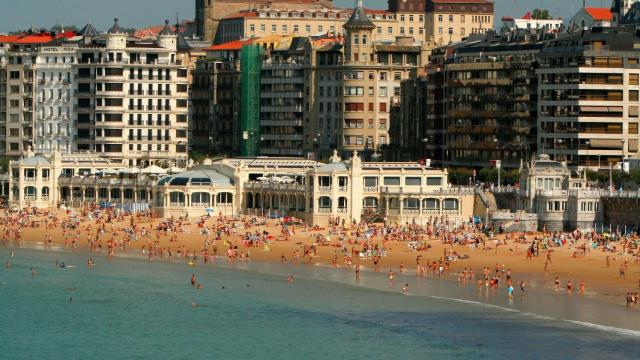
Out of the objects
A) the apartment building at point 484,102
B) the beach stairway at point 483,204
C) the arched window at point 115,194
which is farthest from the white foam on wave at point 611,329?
the apartment building at point 484,102

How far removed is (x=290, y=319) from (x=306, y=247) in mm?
29094

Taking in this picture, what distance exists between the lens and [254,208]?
151375 mm

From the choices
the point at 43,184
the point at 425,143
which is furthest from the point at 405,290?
the point at 425,143

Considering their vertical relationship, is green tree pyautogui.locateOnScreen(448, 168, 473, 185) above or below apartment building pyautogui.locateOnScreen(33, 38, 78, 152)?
below

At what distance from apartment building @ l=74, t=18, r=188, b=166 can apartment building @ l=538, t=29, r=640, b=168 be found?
4545 centimetres

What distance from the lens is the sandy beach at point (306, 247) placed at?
377 feet

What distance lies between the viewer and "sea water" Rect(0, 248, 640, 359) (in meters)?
92.0

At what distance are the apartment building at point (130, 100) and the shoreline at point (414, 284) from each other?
5145cm

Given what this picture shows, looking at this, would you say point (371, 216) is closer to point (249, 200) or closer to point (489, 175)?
point (249, 200)

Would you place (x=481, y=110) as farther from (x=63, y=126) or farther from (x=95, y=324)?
(x=95, y=324)

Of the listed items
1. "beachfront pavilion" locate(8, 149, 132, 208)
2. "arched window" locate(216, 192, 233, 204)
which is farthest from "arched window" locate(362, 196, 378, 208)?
"beachfront pavilion" locate(8, 149, 132, 208)

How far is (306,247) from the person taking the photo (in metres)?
131

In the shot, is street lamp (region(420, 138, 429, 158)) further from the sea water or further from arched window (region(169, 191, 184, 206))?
the sea water

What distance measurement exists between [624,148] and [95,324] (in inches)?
2787
